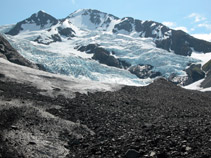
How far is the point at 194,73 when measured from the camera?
423 feet

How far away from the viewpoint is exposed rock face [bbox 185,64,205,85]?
126625mm

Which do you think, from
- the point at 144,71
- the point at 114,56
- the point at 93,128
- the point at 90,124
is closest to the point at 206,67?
the point at 144,71

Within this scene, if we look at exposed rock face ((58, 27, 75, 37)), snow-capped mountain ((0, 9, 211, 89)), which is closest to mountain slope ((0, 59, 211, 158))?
snow-capped mountain ((0, 9, 211, 89))

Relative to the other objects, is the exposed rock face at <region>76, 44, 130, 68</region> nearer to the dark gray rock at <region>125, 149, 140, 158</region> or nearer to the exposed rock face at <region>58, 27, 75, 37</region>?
the exposed rock face at <region>58, 27, 75, 37</region>

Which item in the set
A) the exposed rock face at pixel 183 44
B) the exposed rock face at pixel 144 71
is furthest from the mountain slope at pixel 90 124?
the exposed rock face at pixel 183 44

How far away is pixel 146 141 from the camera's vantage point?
1294cm

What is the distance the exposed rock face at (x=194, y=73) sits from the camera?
4985 inches

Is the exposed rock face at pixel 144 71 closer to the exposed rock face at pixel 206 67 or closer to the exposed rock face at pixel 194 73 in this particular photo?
the exposed rock face at pixel 194 73

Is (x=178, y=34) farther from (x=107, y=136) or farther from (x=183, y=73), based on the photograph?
(x=107, y=136)

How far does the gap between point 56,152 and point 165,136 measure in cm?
514

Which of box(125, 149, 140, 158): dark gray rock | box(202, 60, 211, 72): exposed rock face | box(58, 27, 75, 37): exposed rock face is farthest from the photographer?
box(58, 27, 75, 37): exposed rock face

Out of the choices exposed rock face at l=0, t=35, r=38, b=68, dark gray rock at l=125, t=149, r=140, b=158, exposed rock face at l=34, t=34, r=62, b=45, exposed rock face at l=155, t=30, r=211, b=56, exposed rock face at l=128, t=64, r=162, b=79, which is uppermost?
exposed rock face at l=155, t=30, r=211, b=56

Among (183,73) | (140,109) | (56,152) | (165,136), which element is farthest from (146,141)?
(183,73)

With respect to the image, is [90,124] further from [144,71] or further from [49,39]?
[49,39]
